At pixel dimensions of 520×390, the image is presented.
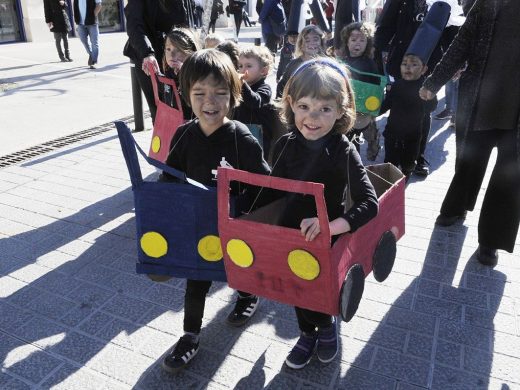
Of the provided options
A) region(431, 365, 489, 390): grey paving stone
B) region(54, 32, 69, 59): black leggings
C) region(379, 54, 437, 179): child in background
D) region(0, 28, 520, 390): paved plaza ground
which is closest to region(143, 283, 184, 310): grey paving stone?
region(0, 28, 520, 390): paved plaza ground

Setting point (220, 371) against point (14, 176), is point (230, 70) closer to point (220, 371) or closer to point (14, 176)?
point (220, 371)

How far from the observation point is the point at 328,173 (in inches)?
83.7

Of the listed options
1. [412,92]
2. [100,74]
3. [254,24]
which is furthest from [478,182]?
[254,24]

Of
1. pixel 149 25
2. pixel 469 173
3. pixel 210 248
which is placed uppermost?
pixel 149 25

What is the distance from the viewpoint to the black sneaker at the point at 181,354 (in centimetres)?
232

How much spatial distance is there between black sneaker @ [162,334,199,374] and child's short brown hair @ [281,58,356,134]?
1243 mm

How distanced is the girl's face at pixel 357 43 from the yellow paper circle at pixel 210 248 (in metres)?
3.46

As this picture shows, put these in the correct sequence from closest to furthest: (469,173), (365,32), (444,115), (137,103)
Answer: (469,173)
(365,32)
(137,103)
(444,115)

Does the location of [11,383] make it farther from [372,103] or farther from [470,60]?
[372,103]

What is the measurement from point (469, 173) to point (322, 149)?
1.86 m

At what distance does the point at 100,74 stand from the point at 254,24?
15259 millimetres

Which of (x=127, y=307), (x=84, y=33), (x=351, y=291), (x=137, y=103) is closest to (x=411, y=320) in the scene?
(x=351, y=291)

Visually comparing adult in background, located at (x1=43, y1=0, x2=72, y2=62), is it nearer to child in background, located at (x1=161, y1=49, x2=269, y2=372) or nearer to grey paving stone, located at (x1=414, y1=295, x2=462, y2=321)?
child in background, located at (x1=161, y1=49, x2=269, y2=372)

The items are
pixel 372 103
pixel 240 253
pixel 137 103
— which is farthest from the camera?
pixel 137 103
